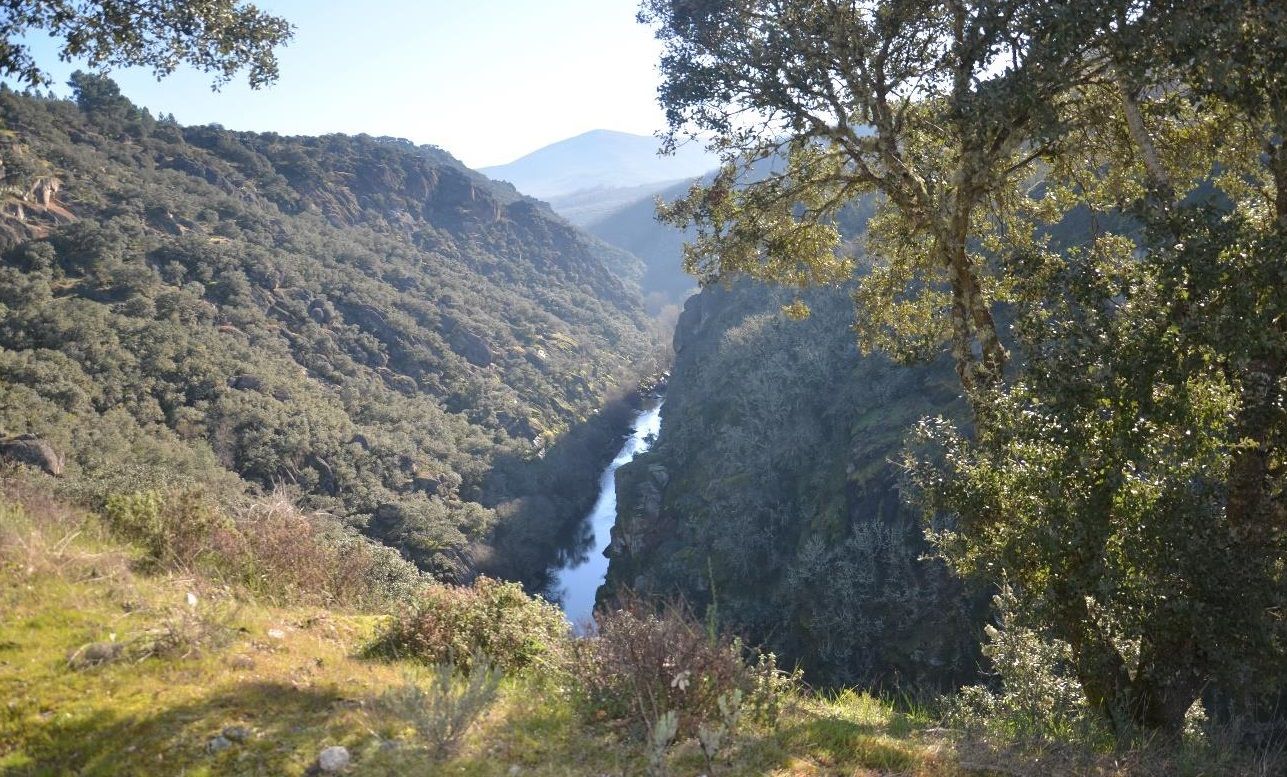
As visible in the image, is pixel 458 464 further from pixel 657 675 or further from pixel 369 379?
pixel 657 675

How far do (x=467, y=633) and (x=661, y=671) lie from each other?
1.81m

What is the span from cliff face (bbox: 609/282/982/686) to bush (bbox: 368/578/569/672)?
11.1m

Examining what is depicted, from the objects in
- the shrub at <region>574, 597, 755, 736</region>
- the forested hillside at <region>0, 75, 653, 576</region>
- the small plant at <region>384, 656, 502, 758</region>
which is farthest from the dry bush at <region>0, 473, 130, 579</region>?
the shrub at <region>574, 597, 755, 736</region>

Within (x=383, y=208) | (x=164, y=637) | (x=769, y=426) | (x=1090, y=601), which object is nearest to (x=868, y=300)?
(x=1090, y=601)

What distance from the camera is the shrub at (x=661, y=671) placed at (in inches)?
167

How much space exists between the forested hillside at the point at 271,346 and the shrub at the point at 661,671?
682cm

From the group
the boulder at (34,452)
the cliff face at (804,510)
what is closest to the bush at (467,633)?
the cliff face at (804,510)

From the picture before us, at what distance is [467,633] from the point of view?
17.8 feet

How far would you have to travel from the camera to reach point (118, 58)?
24.4ft

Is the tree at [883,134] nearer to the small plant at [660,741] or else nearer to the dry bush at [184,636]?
the small plant at [660,741]

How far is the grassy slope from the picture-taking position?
369cm

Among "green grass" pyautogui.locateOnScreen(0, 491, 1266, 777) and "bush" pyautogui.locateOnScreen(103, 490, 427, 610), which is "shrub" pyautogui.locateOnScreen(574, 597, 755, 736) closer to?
"green grass" pyautogui.locateOnScreen(0, 491, 1266, 777)

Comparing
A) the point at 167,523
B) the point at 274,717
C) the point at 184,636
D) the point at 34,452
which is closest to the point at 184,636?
the point at 184,636

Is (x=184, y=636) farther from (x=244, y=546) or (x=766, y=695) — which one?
(x=766, y=695)
